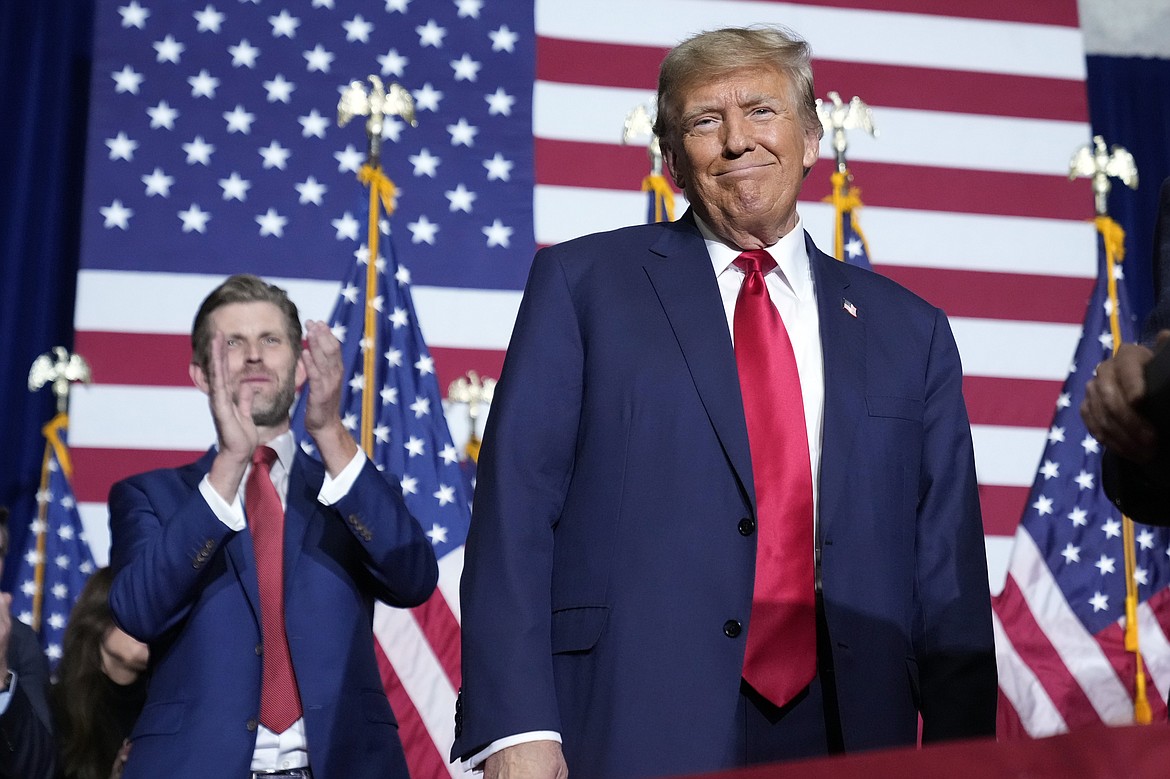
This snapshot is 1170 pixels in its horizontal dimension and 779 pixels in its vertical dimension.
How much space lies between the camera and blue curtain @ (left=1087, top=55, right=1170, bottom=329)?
20.1 ft

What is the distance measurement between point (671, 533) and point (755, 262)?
433mm

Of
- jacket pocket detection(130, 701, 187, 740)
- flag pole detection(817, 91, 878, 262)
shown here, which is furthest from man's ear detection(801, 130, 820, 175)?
flag pole detection(817, 91, 878, 262)

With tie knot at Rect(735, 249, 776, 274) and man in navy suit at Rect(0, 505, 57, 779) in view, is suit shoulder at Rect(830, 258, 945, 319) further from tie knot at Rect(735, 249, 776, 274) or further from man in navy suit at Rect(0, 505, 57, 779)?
man in navy suit at Rect(0, 505, 57, 779)

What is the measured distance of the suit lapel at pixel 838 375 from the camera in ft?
5.74

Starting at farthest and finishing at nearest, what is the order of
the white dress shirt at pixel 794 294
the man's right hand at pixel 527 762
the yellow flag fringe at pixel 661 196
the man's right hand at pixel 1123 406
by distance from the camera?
1. the yellow flag fringe at pixel 661 196
2. the white dress shirt at pixel 794 294
3. the man's right hand at pixel 527 762
4. the man's right hand at pixel 1123 406

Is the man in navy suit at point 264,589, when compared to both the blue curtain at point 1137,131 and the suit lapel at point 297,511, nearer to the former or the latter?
the suit lapel at point 297,511

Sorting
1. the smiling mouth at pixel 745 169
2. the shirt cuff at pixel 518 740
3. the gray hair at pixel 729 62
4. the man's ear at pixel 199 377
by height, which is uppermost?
the gray hair at pixel 729 62

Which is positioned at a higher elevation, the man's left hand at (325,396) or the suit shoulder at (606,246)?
the suit shoulder at (606,246)

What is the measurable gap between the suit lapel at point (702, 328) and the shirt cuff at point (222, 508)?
0.86 metres

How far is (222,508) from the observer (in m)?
2.26

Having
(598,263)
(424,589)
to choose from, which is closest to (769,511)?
(598,263)

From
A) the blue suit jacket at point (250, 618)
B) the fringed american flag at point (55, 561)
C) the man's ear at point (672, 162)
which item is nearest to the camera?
the man's ear at point (672, 162)

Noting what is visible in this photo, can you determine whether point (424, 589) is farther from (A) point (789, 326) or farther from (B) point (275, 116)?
(B) point (275, 116)

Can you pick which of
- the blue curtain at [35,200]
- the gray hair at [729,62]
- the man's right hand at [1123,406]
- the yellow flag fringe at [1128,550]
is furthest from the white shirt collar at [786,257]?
the blue curtain at [35,200]
